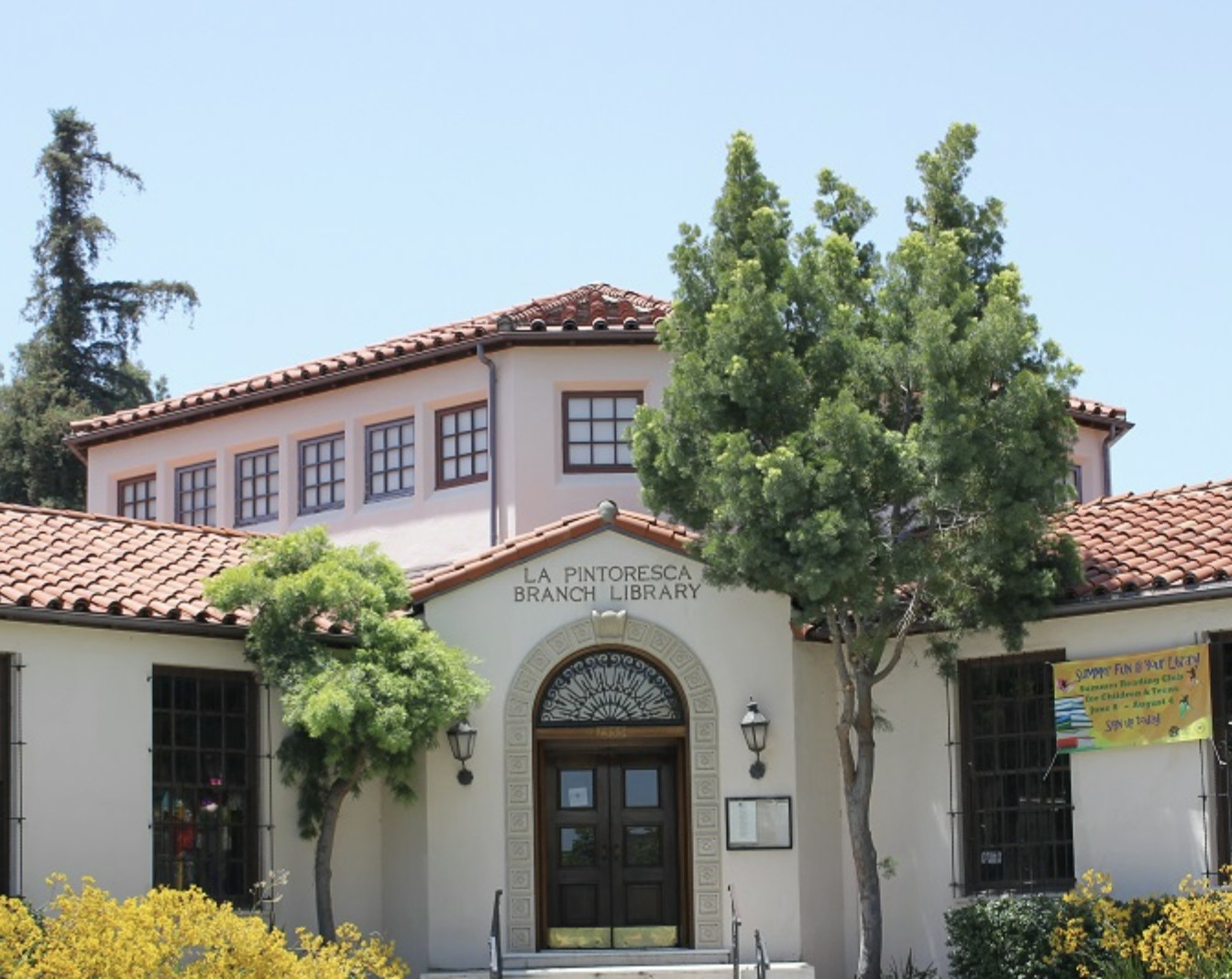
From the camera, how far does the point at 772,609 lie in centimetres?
2188

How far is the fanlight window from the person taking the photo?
21969 millimetres

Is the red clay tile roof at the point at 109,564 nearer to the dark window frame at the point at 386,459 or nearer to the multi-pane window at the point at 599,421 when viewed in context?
the dark window frame at the point at 386,459

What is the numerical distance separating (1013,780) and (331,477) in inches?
376

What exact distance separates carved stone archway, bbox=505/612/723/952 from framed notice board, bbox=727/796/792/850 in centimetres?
17

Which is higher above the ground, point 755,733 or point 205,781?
point 755,733

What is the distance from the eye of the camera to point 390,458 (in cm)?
2644

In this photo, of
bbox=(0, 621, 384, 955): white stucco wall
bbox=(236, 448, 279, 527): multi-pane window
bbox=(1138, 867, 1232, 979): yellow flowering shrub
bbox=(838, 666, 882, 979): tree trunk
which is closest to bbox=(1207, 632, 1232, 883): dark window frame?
bbox=(1138, 867, 1232, 979): yellow flowering shrub

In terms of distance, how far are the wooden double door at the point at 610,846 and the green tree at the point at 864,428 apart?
1.92 m

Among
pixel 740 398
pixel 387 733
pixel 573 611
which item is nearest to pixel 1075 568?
pixel 740 398

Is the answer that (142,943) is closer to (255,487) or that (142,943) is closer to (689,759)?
(689,759)

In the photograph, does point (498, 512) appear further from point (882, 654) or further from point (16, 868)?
point (16, 868)

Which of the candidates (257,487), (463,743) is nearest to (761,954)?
(463,743)

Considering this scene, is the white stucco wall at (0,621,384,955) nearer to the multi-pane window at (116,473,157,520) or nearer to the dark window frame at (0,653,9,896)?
the dark window frame at (0,653,9,896)

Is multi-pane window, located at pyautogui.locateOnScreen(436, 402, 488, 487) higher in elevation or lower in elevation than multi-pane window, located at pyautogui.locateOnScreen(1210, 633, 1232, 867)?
higher
